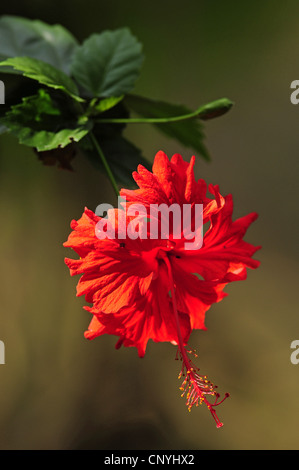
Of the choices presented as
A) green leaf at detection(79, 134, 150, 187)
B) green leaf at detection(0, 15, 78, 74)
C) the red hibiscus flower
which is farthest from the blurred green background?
the red hibiscus flower

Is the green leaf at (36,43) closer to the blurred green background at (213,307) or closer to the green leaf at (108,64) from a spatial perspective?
the green leaf at (108,64)

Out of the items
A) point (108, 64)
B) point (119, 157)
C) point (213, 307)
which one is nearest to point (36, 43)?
point (108, 64)

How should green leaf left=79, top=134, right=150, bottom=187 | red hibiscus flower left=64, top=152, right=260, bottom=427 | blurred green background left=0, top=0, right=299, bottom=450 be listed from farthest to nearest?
blurred green background left=0, top=0, right=299, bottom=450 → green leaf left=79, top=134, right=150, bottom=187 → red hibiscus flower left=64, top=152, right=260, bottom=427

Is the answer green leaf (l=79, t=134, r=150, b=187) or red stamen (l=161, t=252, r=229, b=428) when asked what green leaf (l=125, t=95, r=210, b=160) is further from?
red stamen (l=161, t=252, r=229, b=428)

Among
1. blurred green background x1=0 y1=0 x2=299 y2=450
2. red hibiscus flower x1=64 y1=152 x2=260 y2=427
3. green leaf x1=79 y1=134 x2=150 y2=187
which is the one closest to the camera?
red hibiscus flower x1=64 y1=152 x2=260 y2=427

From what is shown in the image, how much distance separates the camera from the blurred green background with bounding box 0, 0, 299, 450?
1.41 meters

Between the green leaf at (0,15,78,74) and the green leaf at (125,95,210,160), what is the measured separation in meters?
0.10

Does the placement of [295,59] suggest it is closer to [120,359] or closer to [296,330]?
[296,330]

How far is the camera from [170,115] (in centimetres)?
62

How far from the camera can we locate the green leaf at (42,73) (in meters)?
0.47

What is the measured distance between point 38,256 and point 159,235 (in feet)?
3.54

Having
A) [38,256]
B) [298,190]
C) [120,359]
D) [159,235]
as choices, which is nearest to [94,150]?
[159,235]

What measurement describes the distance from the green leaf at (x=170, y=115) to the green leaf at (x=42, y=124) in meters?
0.13

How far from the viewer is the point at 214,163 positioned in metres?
1.52
